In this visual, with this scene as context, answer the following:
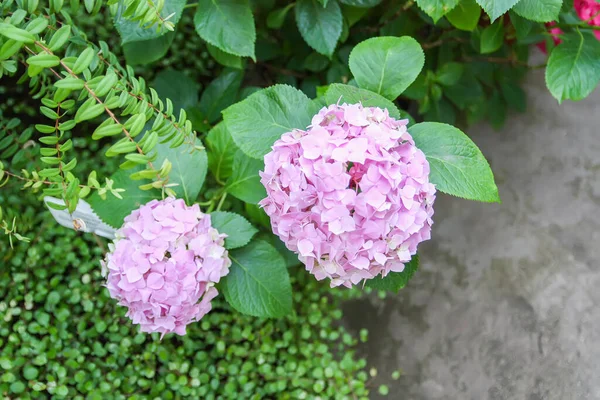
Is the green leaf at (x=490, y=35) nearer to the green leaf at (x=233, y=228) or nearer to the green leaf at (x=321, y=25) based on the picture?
the green leaf at (x=321, y=25)

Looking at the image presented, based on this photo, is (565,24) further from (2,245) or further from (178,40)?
(2,245)

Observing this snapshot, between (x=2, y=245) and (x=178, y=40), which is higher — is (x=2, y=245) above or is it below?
below

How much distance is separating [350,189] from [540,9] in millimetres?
479

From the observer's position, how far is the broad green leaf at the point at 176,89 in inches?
50.6

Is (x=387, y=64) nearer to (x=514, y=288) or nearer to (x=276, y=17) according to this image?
(x=276, y=17)

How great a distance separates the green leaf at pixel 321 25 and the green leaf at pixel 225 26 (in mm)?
165

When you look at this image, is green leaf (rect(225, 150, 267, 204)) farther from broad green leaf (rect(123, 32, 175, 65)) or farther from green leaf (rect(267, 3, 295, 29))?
green leaf (rect(267, 3, 295, 29))

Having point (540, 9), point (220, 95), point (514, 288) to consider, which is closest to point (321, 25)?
point (220, 95)

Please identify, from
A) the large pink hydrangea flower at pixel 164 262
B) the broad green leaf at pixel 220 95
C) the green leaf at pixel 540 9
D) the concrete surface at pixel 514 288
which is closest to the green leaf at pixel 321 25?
the broad green leaf at pixel 220 95

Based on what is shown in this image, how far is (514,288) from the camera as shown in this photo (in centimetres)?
139

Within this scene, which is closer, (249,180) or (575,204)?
(249,180)

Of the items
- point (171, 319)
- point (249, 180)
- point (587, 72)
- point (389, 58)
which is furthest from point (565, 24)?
point (171, 319)

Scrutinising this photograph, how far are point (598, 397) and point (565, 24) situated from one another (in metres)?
0.85

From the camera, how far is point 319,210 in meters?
0.71
